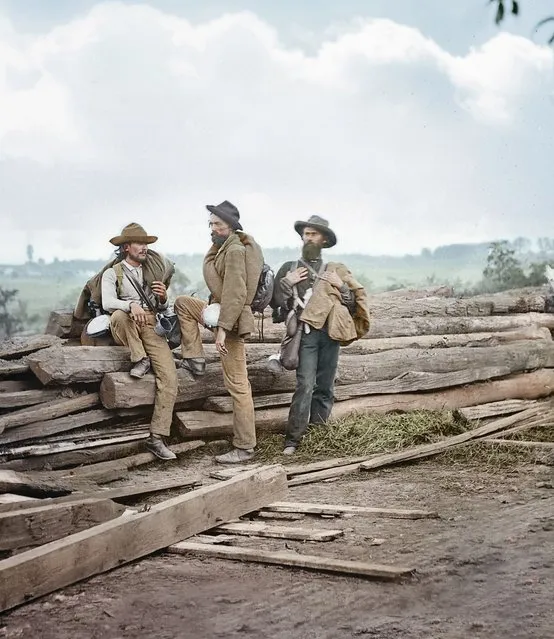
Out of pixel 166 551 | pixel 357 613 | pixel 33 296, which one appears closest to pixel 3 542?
pixel 166 551

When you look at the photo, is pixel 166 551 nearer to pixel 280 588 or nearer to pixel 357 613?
pixel 280 588

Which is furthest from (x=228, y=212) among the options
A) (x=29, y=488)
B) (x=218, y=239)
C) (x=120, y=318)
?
(x=29, y=488)

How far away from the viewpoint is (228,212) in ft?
20.5

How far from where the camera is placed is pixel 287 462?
6.28 metres

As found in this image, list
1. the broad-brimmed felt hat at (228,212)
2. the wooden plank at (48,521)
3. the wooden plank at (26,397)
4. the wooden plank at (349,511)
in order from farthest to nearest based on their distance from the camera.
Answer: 1. the broad-brimmed felt hat at (228,212)
2. the wooden plank at (26,397)
3. the wooden plank at (349,511)
4. the wooden plank at (48,521)

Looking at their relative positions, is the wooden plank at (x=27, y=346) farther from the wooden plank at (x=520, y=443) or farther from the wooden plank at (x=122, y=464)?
the wooden plank at (x=520, y=443)

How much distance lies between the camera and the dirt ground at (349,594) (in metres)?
3.32

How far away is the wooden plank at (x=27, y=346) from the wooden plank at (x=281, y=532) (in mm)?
2385

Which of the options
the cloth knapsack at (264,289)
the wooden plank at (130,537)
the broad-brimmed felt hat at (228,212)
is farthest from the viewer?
the cloth knapsack at (264,289)

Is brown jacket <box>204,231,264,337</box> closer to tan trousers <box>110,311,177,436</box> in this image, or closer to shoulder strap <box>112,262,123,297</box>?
tan trousers <box>110,311,177,436</box>

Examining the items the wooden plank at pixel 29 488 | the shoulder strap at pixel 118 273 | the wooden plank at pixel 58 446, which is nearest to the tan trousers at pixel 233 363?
the shoulder strap at pixel 118 273

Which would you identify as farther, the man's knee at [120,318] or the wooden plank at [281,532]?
the man's knee at [120,318]

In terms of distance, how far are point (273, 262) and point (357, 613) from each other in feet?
12.3

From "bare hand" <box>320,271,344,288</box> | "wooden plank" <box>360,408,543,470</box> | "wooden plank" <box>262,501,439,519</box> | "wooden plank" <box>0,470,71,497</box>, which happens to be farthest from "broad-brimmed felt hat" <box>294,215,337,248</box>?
"wooden plank" <box>0,470,71,497</box>
